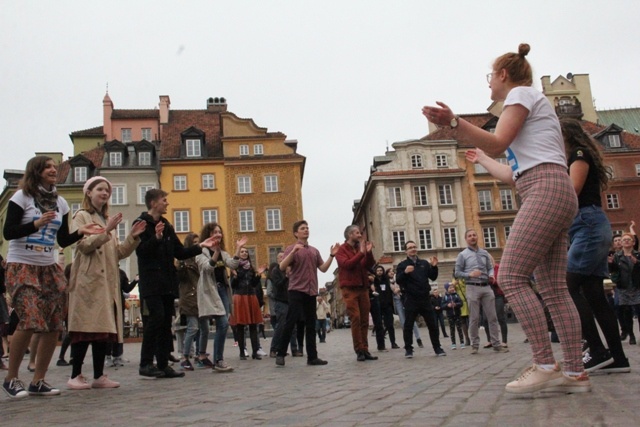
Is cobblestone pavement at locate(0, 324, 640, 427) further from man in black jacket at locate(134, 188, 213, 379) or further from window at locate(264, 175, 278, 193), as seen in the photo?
window at locate(264, 175, 278, 193)

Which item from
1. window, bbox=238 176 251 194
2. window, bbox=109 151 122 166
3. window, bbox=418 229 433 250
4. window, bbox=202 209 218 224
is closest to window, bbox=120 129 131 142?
window, bbox=109 151 122 166

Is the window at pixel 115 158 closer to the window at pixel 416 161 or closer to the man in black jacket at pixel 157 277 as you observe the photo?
the window at pixel 416 161

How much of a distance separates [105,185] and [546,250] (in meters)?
4.47

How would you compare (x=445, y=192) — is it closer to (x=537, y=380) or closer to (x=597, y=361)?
(x=597, y=361)

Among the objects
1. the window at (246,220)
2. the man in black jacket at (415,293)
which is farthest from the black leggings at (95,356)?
the window at (246,220)

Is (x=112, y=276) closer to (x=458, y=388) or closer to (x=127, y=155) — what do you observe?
(x=458, y=388)

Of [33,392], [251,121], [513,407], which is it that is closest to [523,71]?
[513,407]

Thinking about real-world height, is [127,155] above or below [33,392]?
above

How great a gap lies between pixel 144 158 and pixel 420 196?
21810 millimetres

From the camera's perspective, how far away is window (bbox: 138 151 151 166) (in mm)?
51188

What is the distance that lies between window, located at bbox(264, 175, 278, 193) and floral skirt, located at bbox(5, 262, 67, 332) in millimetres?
44614

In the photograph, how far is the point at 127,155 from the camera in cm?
5222

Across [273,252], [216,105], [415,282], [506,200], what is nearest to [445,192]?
[506,200]

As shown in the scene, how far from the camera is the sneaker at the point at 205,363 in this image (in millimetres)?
9203
